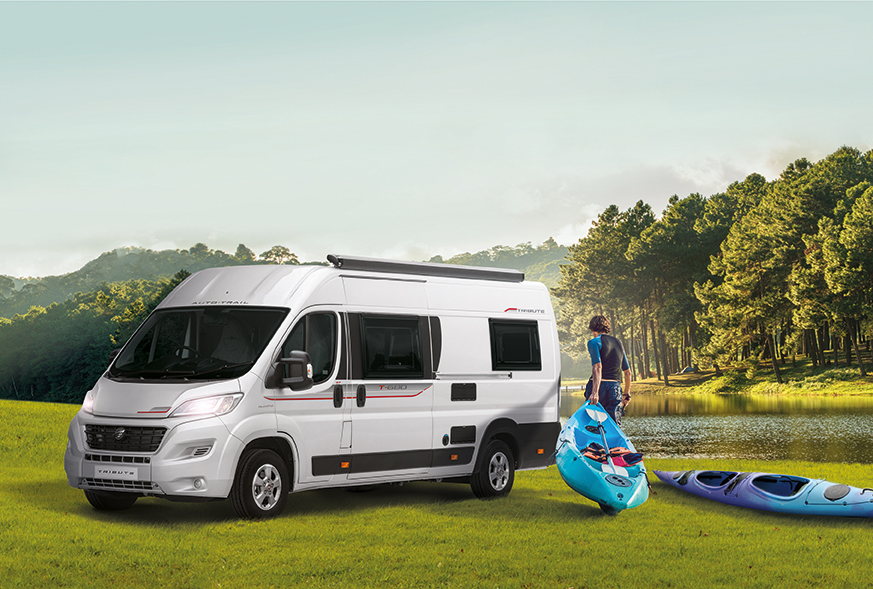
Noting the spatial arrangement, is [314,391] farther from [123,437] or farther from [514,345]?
[514,345]

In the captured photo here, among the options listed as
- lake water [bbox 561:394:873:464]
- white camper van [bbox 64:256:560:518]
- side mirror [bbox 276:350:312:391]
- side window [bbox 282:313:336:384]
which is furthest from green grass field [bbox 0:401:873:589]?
lake water [bbox 561:394:873:464]

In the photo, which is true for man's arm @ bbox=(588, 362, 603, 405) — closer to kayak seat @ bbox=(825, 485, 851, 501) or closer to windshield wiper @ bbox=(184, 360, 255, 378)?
kayak seat @ bbox=(825, 485, 851, 501)

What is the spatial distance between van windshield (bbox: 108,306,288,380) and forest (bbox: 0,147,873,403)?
5986cm

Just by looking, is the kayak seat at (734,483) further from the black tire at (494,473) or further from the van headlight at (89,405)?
the van headlight at (89,405)

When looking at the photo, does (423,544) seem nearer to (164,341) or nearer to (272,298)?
(272,298)

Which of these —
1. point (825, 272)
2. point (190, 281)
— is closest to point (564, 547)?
point (190, 281)

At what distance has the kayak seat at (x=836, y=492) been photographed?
11.9 meters

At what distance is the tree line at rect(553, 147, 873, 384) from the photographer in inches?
2566

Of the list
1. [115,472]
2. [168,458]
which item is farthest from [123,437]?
[168,458]

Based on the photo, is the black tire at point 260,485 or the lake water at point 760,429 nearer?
the black tire at point 260,485

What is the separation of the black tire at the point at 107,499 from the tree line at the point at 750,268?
60856 mm

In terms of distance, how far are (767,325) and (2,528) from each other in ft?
231

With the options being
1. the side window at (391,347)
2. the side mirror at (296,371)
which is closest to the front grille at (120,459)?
the side mirror at (296,371)

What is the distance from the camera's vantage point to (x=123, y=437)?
10.8 metres
